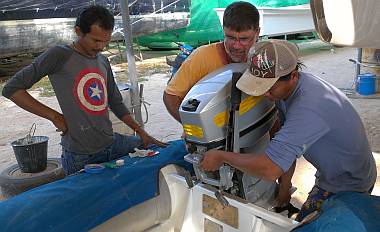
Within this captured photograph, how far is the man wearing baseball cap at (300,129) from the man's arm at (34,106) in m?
0.84

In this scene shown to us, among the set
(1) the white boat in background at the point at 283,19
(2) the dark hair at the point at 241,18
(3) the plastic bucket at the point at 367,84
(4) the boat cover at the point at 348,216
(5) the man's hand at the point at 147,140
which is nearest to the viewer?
(4) the boat cover at the point at 348,216

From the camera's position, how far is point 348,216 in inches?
46.0

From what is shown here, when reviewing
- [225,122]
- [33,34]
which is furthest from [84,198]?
[33,34]

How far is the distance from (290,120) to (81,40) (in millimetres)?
1092

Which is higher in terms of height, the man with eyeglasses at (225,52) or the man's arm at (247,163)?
the man with eyeglasses at (225,52)

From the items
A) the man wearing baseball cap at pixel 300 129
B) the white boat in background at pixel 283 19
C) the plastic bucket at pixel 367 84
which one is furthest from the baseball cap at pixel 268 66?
the white boat in background at pixel 283 19

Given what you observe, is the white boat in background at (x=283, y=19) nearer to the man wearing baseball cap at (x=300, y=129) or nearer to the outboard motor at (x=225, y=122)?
the outboard motor at (x=225, y=122)

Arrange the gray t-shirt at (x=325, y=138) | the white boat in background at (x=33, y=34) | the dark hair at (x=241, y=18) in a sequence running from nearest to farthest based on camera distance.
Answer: the gray t-shirt at (x=325, y=138) < the dark hair at (x=241, y=18) < the white boat in background at (x=33, y=34)

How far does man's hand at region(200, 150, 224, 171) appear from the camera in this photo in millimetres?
1399

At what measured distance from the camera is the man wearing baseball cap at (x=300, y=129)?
132 centimetres

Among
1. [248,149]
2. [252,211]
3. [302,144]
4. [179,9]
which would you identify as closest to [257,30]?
[248,149]

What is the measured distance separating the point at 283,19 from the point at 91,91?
7824 mm

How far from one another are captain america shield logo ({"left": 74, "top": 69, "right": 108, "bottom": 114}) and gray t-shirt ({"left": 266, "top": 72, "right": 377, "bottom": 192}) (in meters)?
0.93

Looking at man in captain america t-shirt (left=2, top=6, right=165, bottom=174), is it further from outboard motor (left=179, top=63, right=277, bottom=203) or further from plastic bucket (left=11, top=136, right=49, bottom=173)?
plastic bucket (left=11, top=136, right=49, bottom=173)
